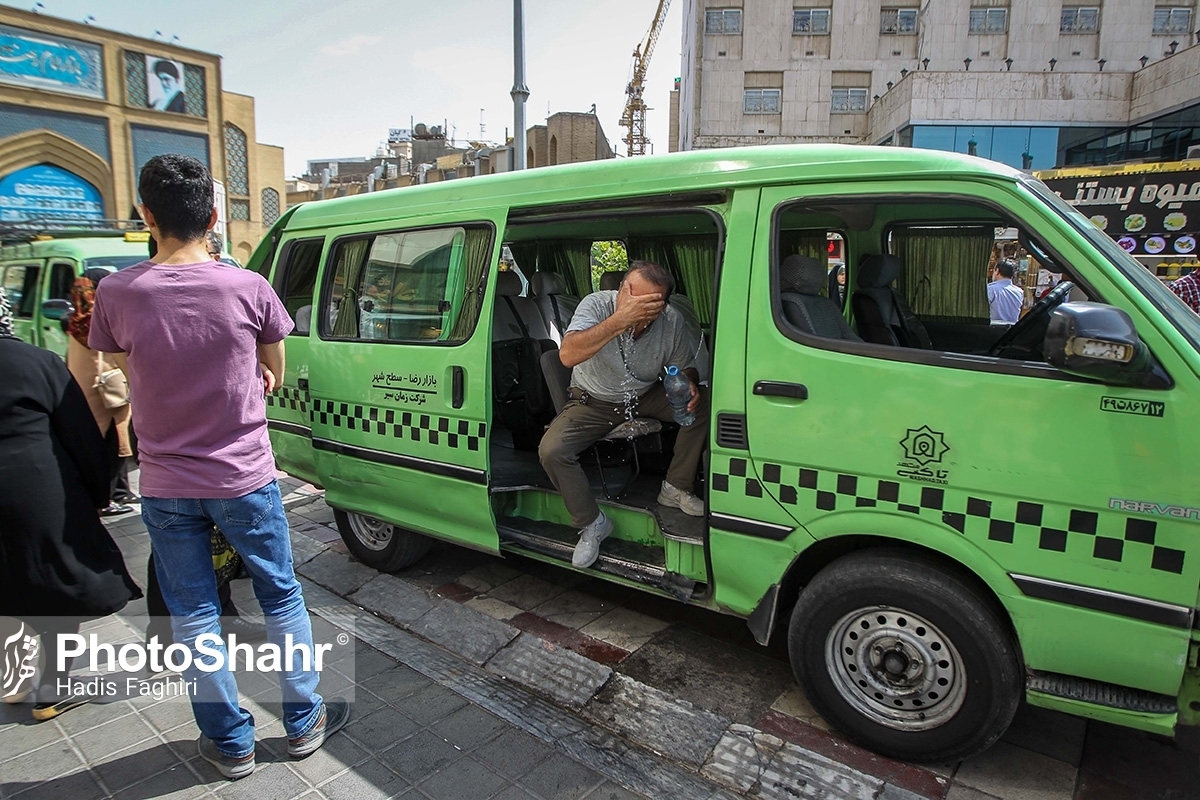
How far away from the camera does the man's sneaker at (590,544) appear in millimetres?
3424

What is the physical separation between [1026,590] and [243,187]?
29140 millimetres

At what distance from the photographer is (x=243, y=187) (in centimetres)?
2614

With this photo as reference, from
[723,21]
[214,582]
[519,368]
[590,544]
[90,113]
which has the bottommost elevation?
[590,544]

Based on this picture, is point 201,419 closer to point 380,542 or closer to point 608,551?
point 608,551

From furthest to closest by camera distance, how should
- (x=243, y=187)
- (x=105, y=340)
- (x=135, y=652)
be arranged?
(x=243, y=187) → (x=135, y=652) → (x=105, y=340)

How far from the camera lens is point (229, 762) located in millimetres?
2580

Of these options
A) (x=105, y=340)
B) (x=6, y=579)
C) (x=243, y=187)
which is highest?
(x=243, y=187)

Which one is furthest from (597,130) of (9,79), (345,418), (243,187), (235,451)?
(235,451)

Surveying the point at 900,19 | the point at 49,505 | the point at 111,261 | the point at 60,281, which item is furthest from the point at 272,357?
the point at 900,19

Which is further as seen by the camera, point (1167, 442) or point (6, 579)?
point (6, 579)

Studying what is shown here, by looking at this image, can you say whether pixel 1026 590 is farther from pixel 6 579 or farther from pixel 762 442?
pixel 6 579

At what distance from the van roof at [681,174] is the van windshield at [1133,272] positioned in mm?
160

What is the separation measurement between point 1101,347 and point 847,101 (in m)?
37.2

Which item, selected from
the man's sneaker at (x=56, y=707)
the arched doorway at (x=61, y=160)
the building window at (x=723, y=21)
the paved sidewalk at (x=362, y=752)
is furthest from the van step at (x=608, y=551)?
the building window at (x=723, y=21)
